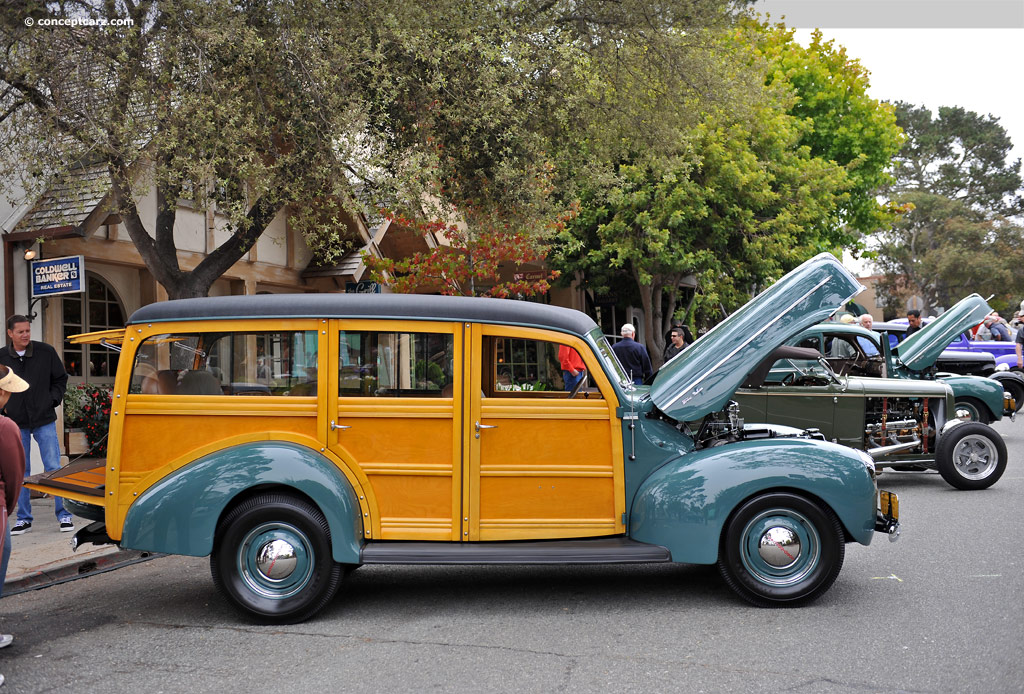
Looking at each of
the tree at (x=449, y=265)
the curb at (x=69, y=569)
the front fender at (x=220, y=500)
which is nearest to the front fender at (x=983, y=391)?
the tree at (x=449, y=265)

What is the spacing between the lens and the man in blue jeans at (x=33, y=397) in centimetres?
830

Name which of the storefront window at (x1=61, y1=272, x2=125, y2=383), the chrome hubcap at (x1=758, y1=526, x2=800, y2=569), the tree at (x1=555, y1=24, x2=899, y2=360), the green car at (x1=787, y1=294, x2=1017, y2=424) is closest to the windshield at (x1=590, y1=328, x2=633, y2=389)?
the chrome hubcap at (x1=758, y1=526, x2=800, y2=569)

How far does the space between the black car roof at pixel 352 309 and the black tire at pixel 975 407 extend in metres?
8.13

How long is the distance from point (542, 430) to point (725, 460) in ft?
3.85

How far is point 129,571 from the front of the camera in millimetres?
7203

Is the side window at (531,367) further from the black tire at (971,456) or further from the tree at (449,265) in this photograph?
the tree at (449,265)

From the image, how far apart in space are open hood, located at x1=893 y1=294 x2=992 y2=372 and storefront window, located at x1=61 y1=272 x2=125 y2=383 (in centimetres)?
1153

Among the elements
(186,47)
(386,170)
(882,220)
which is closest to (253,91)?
(186,47)

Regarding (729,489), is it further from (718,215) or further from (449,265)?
(718,215)

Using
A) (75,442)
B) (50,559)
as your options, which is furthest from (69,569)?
(75,442)

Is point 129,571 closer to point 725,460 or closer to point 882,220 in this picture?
point 725,460

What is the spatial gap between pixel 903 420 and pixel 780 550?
18.1ft

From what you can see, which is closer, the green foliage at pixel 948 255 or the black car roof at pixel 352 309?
the black car roof at pixel 352 309

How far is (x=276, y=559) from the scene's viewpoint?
18.3ft
